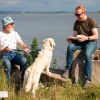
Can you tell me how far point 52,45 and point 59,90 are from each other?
2.95 feet

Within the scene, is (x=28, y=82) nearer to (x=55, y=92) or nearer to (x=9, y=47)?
(x=55, y=92)

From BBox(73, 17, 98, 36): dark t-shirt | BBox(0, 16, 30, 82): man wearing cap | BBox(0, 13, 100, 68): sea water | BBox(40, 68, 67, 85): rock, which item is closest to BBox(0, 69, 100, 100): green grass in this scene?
BBox(40, 68, 67, 85): rock

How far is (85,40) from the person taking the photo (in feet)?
24.2

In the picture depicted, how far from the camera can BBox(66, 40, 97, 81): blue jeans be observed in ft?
23.8

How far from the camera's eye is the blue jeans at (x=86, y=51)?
23.8ft

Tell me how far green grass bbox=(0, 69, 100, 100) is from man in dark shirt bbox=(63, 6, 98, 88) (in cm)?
29

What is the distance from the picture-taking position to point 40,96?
679cm

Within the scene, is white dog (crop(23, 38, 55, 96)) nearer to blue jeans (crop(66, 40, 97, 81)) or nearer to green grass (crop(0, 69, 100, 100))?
green grass (crop(0, 69, 100, 100))

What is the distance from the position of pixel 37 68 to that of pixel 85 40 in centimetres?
124

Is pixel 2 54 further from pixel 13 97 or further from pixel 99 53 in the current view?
pixel 99 53

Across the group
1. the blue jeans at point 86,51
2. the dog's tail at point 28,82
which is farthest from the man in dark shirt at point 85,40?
the dog's tail at point 28,82

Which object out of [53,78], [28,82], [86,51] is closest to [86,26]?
[86,51]

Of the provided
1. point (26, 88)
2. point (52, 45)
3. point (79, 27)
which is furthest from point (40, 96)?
point (79, 27)

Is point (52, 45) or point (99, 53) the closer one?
point (52, 45)
